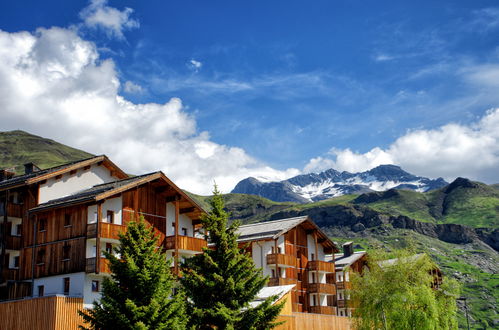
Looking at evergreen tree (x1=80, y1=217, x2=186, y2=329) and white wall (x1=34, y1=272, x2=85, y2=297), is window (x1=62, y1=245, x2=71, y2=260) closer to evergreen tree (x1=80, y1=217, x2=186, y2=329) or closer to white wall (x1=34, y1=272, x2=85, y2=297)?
white wall (x1=34, y1=272, x2=85, y2=297)

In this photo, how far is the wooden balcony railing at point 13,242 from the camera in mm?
50062

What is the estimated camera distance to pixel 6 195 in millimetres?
50469

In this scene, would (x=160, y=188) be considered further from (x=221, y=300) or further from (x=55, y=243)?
(x=221, y=300)

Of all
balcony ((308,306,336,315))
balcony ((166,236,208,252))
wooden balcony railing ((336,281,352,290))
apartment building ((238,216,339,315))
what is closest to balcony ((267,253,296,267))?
apartment building ((238,216,339,315))

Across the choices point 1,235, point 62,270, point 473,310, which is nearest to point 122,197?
point 62,270

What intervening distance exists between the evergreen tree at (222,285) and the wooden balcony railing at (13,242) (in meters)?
21.2

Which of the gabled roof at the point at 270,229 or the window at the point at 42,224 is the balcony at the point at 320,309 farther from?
the window at the point at 42,224

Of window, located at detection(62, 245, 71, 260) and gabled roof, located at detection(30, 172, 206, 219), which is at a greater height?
gabled roof, located at detection(30, 172, 206, 219)

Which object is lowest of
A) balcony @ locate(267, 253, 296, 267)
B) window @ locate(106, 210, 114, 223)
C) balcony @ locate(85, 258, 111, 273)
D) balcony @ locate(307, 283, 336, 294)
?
balcony @ locate(307, 283, 336, 294)

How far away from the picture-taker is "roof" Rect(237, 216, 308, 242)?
64.9 m

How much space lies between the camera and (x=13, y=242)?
50.4 metres

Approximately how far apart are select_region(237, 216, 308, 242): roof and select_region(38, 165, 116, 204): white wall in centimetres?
1674

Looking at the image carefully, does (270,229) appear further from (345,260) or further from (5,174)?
(5,174)

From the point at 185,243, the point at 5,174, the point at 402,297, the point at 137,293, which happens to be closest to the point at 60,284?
the point at 185,243
